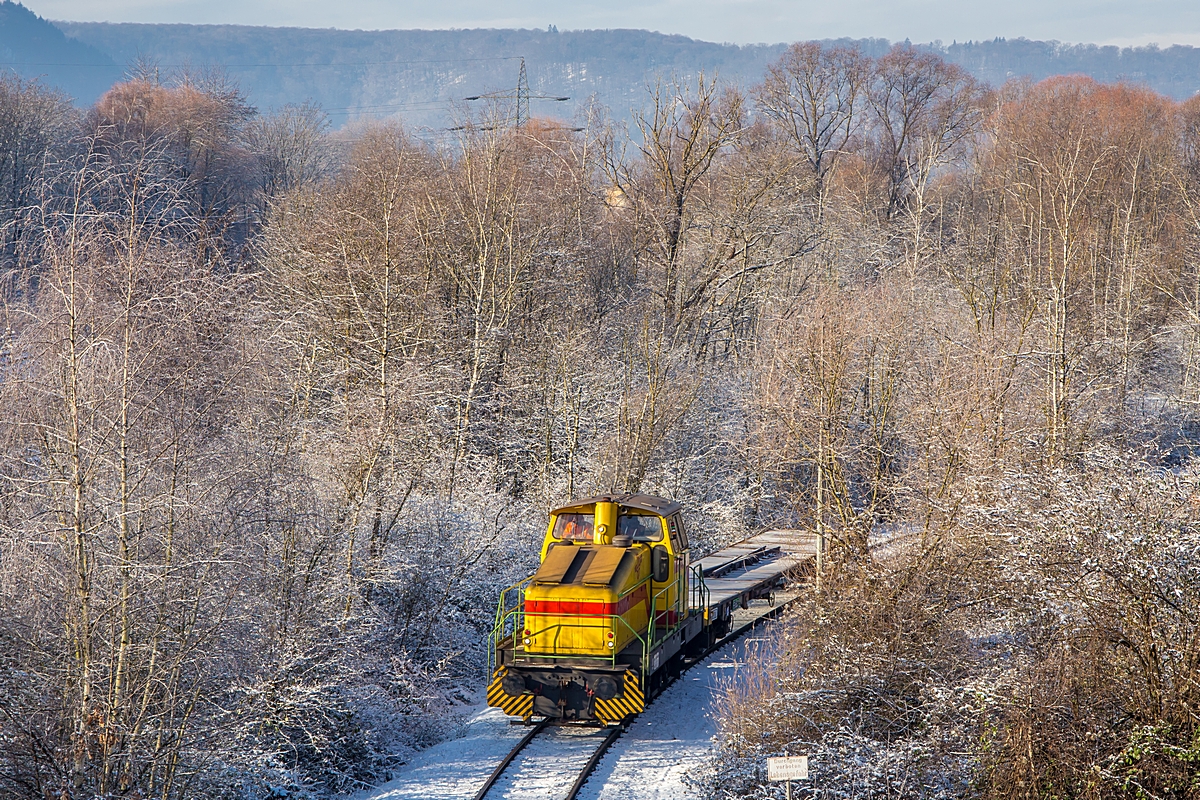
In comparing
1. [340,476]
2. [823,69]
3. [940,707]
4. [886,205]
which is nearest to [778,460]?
[340,476]

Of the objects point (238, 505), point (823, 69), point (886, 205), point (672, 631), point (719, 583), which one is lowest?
point (719, 583)

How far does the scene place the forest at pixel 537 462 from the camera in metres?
9.42

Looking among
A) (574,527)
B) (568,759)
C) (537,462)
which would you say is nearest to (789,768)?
(568,759)

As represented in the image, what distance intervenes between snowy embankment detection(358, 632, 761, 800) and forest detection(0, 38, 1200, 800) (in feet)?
2.56

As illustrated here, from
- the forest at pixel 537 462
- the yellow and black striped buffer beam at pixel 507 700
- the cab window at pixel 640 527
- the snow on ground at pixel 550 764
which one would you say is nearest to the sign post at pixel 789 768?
the forest at pixel 537 462

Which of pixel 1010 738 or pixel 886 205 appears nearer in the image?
pixel 1010 738

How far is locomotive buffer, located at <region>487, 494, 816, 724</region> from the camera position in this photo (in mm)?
13297

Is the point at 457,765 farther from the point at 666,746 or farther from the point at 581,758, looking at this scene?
the point at 666,746

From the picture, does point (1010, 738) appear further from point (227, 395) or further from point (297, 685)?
point (227, 395)

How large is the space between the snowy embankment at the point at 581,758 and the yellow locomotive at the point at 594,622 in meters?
0.58

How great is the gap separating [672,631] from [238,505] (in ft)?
22.5

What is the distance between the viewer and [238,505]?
11.2 meters

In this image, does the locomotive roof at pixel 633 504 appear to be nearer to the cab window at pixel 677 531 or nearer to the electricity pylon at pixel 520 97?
the cab window at pixel 677 531

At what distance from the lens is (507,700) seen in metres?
13.5
